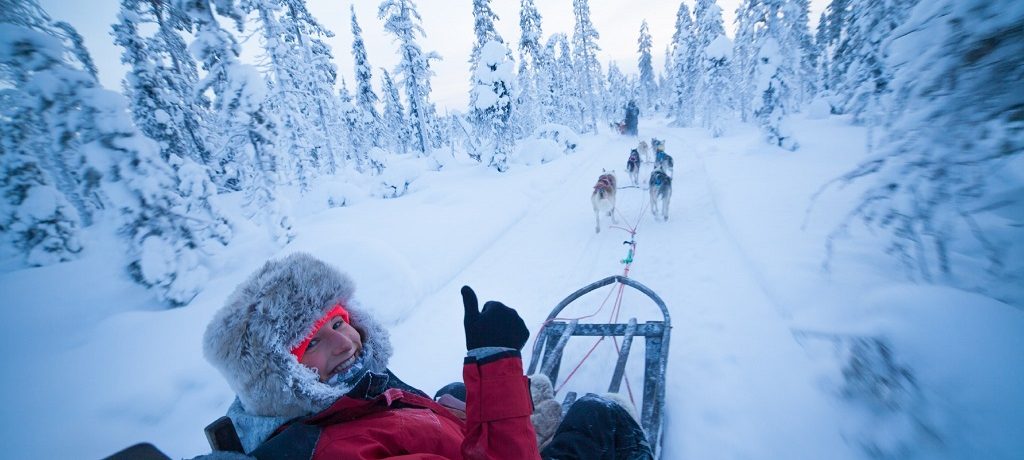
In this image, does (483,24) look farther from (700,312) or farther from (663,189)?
(700,312)

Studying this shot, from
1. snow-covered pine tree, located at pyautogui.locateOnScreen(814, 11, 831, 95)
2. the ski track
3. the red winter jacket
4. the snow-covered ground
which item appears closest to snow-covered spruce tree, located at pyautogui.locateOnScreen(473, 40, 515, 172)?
the ski track

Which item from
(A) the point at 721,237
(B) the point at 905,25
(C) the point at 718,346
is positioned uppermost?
(B) the point at 905,25

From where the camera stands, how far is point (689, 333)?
3734 mm

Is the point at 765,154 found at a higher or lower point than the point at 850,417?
higher

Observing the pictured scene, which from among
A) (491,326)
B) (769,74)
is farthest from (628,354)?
(769,74)

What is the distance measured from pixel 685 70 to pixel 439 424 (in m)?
36.4

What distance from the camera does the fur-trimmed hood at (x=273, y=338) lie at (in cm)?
147

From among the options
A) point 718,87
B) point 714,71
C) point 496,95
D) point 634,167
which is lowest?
point 634,167

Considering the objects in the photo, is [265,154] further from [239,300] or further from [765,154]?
[765,154]

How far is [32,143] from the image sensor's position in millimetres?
8555

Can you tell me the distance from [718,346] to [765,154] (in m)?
11.4

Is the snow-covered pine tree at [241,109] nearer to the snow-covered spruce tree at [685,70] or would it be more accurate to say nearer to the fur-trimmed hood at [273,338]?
the fur-trimmed hood at [273,338]

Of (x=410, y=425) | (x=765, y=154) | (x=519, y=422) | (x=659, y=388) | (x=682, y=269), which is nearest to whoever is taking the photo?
(x=410, y=425)

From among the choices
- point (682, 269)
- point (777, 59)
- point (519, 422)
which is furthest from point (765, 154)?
point (519, 422)
